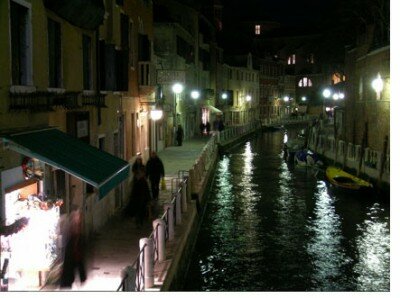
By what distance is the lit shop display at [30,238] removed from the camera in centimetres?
896

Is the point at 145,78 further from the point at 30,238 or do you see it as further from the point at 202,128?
the point at 202,128

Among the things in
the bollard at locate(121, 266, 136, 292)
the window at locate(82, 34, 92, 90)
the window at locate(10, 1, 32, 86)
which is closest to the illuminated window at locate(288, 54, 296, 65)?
the window at locate(82, 34, 92, 90)

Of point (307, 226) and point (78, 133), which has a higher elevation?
point (78, 133)

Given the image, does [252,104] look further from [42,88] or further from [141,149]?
[42,88]

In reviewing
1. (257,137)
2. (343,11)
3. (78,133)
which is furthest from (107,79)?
(257,137)

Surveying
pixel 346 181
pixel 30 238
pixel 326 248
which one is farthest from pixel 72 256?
pixel 346 181

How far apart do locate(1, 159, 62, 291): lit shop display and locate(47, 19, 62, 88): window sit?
97.9 inches

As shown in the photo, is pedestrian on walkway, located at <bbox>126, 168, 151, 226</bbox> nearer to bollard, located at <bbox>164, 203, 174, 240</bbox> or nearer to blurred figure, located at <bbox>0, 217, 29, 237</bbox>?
bollard, located at <bbox>164, 203, 174, 240</bbox>

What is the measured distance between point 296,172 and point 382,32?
30.4 ft

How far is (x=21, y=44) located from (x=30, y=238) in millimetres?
3183

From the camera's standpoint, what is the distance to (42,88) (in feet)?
34.0

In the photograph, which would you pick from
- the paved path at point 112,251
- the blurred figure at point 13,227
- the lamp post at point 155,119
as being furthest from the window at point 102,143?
the lamp post at point 155,119

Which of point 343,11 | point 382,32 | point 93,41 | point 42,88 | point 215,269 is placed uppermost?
point 343,11

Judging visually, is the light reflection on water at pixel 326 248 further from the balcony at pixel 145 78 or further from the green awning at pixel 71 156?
the balcony at pixel 145 78
